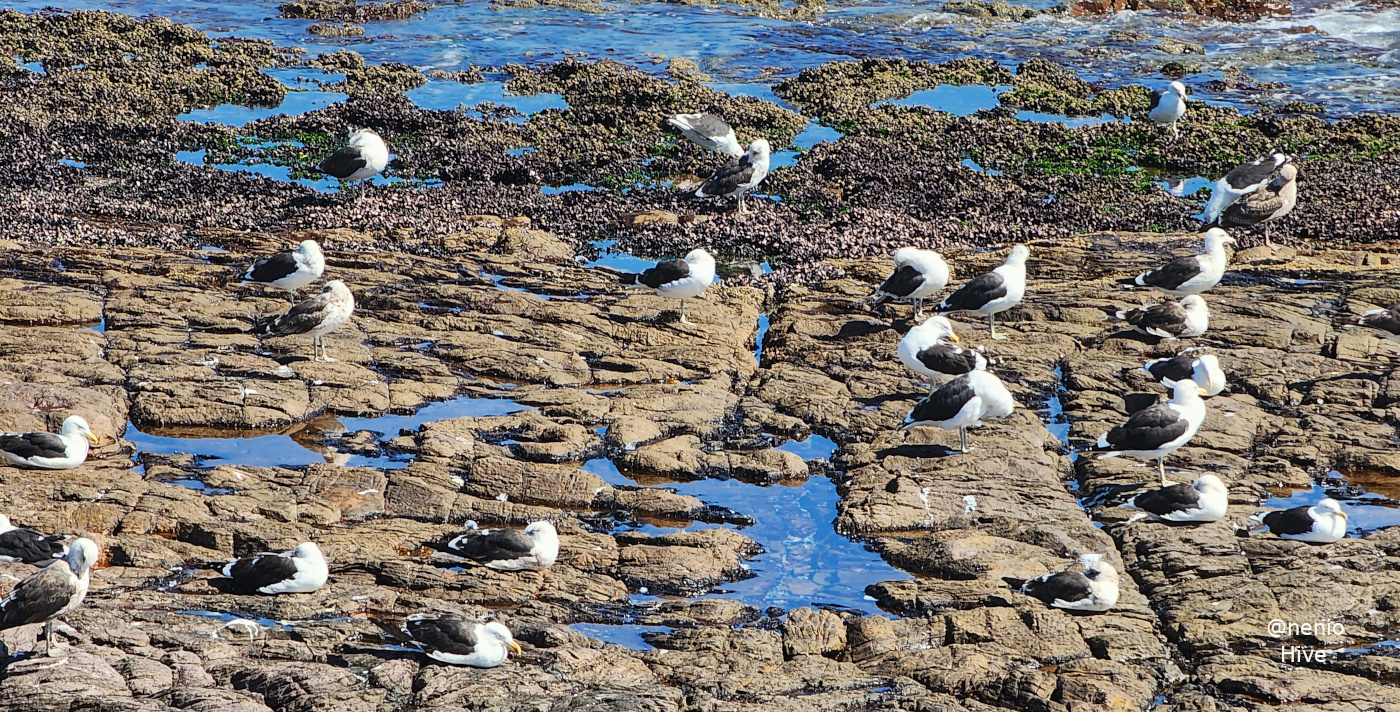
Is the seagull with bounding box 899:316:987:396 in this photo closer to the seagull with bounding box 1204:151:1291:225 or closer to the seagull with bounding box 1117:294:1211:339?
the seagull with bounding box 1117:294:1211:339

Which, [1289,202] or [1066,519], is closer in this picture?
[1066,519]

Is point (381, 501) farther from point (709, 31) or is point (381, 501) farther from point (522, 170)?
point (709, 31)

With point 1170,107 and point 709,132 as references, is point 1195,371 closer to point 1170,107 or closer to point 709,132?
point 709,132

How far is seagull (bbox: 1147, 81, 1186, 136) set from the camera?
83.5ft

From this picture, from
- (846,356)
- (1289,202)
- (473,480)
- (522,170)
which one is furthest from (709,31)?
(473,480)

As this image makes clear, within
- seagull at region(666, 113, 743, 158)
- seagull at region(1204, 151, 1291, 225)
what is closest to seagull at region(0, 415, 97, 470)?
seagull at region(666, 113, 743, 158)

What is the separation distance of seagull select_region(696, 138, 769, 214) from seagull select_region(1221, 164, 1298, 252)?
7.62 m

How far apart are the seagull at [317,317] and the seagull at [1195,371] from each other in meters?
9.50

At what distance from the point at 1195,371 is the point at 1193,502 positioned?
2.90 meters

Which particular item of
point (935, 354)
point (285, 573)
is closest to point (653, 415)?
point (935, 354)

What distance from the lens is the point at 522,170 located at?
22844mm

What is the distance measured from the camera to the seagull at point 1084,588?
1002cm

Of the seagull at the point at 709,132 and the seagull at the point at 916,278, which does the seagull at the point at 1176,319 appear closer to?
the seagull at the point at 916,278

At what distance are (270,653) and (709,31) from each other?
29283mm
